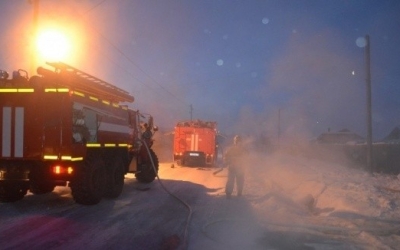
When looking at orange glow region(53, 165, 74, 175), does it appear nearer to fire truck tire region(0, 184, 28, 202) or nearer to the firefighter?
fire truck tire region(0, 184, 28, 202)

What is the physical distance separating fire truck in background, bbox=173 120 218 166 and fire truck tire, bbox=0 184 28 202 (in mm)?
15535

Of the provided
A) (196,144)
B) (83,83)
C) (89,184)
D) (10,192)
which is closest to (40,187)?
(10,192)

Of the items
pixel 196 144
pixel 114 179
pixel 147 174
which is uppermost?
pixel 196 144

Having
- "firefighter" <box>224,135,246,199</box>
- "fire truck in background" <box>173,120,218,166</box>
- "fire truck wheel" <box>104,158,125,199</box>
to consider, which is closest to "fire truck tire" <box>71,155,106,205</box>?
"fire truck wheel" <box>104,158,125,199</box>

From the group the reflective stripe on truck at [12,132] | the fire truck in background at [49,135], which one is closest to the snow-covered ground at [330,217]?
the fire truck in background at [49,135]

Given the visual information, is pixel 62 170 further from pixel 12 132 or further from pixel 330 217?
pixel 330 217

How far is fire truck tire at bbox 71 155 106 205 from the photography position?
31.8 feet

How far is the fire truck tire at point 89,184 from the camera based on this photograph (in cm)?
970

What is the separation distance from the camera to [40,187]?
10.5 meters

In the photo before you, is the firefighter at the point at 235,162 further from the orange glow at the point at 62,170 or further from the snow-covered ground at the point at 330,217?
the orange glow at the point at 62,170

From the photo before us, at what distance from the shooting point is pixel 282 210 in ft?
31.8

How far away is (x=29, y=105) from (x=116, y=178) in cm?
344

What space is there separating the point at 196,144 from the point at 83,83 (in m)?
15.6

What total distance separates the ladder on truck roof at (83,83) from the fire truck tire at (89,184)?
5.70 feet
